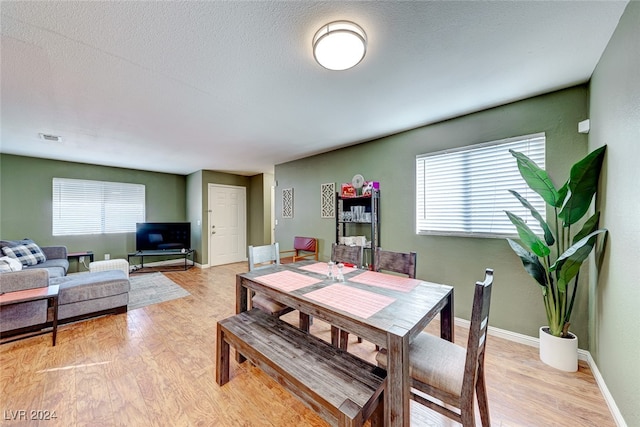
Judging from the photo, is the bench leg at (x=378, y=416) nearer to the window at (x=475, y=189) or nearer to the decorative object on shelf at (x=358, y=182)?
the window at (x=475, y=189)

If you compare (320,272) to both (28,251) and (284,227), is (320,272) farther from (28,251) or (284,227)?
(28,251)

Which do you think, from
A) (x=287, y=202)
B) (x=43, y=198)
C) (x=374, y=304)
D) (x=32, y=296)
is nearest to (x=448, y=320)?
(x=374, y=304)

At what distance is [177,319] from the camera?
2895 mm

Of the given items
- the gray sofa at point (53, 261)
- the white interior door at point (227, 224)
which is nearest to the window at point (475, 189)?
the white interior door at point (227, 224)

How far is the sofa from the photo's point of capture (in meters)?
2.34

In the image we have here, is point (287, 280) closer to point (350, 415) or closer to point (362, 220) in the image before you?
point (350, 415)

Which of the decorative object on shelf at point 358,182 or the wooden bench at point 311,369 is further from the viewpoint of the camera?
the decorative object on shelf at point 358,182

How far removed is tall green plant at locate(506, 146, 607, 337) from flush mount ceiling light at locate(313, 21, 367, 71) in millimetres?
1541

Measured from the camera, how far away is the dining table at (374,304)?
3.59 feet

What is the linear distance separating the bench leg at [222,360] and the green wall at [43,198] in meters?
5.28

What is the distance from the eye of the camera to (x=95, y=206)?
518 centimetres

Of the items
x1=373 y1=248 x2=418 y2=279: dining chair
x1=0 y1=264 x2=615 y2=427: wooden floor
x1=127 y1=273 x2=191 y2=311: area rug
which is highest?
x1=373 y1=248 x2=418 y2=279: dining chair

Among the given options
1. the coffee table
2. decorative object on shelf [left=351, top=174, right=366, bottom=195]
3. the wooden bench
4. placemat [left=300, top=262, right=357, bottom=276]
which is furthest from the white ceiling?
the wooden bench

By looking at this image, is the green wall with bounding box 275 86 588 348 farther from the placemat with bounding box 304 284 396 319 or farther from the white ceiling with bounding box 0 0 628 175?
the placemat with bounding box 304 284 396 319
